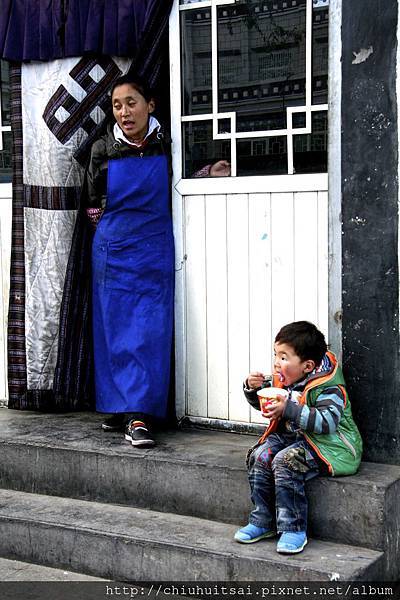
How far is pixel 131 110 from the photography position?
478 cm

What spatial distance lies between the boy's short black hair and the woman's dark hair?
5.20ft

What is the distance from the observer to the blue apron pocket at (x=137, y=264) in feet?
16.1

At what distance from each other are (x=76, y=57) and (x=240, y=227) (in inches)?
54.4

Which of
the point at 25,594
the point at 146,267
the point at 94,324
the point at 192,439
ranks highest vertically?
the point at 146,267

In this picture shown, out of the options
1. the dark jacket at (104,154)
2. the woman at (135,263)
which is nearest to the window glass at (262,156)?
the woman at (135,263)

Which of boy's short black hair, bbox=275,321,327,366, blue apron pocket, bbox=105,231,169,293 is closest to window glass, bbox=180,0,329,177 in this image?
blue apron pocket, bbox=105,231,169,293

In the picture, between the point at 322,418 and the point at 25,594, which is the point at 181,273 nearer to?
the point at 322,418

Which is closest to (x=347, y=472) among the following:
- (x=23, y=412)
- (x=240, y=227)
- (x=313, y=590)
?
(x=313, y=590)

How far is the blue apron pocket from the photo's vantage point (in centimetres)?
489

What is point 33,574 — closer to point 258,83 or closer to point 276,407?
point 276,407

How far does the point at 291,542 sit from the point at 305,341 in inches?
33.1

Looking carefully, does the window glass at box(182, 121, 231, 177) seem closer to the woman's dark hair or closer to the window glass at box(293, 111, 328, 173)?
the woman's dark hair

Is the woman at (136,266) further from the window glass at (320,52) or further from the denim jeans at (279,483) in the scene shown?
the denim jeans at (279,483)

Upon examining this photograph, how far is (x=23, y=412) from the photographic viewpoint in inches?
216
